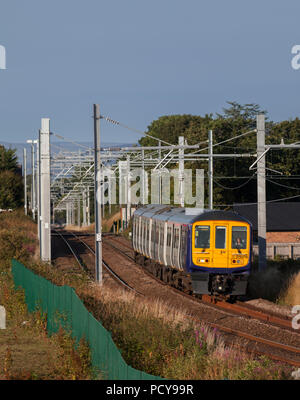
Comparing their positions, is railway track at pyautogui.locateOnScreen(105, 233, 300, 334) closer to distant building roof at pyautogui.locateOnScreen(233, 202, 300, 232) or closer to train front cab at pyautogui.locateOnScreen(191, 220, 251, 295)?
train front cab at pyautogui.locateOnScreen(191, 220, 251, 295)

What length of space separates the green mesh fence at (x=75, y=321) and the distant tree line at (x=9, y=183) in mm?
45454

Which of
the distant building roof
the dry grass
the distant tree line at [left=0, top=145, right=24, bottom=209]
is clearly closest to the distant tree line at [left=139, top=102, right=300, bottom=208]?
the distant building roof

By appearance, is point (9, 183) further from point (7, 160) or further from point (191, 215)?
point (191, 215)

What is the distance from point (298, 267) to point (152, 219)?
22.0 ft

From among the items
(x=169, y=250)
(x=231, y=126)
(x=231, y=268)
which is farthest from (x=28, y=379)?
(x=231, y=126)

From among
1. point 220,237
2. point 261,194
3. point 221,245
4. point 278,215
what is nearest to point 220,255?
point 221,245

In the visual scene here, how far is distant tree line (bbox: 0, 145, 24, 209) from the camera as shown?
6925cm

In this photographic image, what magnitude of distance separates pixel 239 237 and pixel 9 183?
48.3 meters

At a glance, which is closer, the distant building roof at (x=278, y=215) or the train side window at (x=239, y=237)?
the train side window at (x=239, y=237)

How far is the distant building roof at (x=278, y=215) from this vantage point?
190 ft

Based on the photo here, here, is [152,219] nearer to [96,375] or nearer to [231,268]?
[231,268]

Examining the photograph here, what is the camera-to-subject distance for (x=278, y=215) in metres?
60.8

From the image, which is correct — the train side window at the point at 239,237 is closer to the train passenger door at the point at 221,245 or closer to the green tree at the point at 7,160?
the train passenger door at the point at 221,245

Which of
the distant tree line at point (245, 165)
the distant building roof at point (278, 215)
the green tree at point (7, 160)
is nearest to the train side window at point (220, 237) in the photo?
the distant building roof at point (278, 215)
